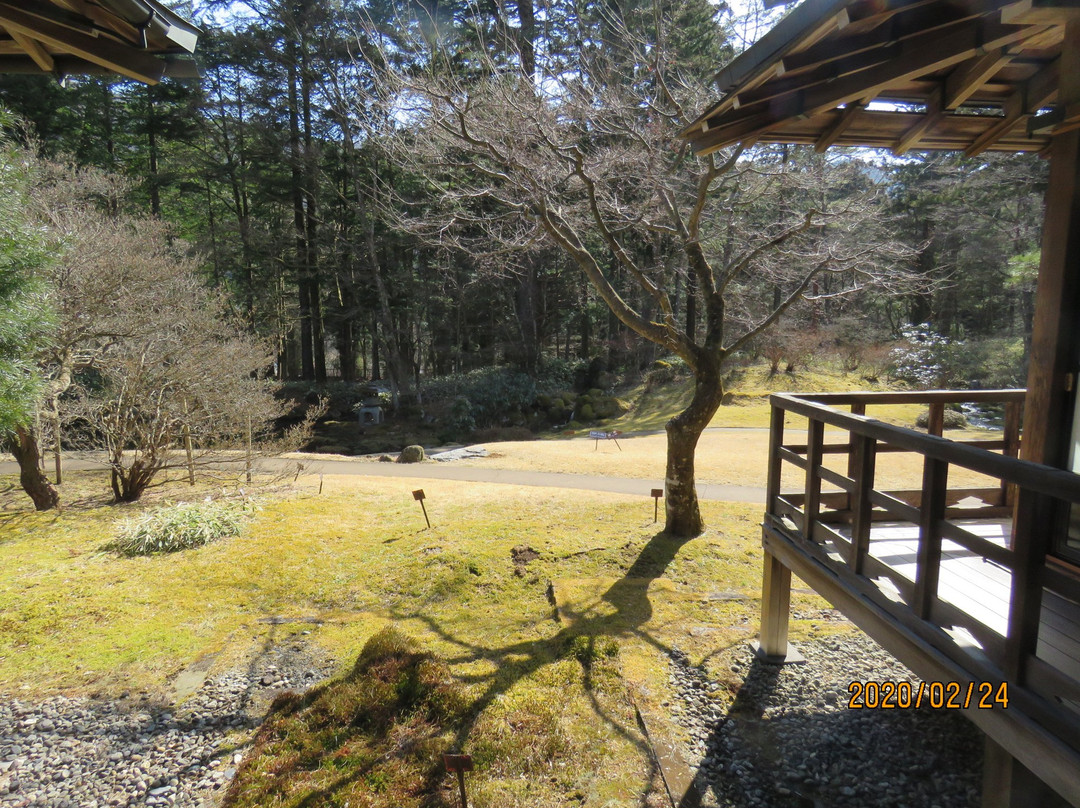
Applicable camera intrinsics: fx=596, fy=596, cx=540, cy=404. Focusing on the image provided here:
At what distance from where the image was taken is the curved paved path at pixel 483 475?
9656mm

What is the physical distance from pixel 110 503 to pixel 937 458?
10595 mm

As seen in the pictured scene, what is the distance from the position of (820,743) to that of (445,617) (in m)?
3.06

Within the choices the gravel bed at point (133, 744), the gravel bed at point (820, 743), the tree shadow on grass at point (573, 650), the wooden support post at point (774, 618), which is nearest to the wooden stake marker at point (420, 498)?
the tree shadow on grass at point (573, 650)

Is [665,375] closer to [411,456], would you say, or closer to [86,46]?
[411,456]

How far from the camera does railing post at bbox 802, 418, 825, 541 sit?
3412mm

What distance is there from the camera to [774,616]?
4.20 metres

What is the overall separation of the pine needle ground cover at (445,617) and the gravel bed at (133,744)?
21cm

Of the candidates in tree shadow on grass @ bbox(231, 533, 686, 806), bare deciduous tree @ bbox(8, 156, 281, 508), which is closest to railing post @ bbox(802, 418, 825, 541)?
tree shadow on grass @ bbox(231, 533, 686, 806)

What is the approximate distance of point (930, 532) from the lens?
2.36m

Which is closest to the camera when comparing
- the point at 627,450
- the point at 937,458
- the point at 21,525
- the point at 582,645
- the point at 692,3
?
the point at 937,458

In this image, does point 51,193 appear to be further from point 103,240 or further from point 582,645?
point 582,645

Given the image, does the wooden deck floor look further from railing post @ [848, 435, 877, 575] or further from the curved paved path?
the curved paved path

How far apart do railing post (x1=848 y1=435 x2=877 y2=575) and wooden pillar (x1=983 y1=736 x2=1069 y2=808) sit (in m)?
0.89

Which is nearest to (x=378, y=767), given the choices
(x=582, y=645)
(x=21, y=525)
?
→ (x=582, y=645)
